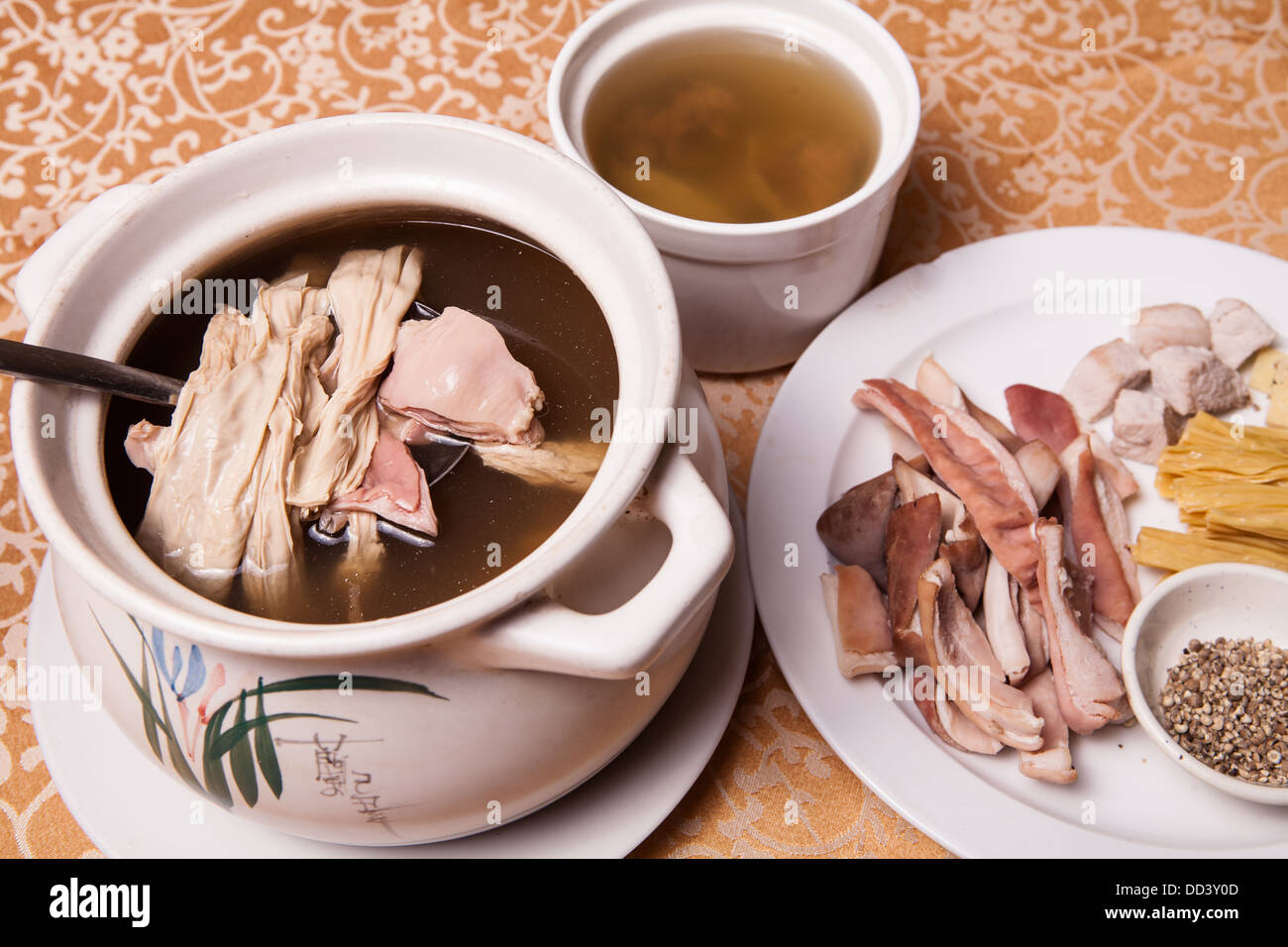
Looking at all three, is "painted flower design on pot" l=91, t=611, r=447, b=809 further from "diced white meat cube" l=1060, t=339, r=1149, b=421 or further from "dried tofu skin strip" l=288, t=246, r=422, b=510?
"diced white meat cube" l=1060, t=339, r=1149, b=421

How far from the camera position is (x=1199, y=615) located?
4.78 ft

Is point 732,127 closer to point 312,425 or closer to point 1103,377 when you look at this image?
point 1103,377

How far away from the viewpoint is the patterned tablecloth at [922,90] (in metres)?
1.97

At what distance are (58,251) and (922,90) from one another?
1.57 meters

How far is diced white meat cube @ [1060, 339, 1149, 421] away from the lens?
1.63m

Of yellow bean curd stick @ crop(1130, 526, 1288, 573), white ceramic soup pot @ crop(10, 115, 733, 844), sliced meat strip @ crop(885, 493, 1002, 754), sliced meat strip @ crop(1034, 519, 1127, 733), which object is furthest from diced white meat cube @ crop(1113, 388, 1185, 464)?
white ceramic soup pot @ crop(10, 115, 733, 844)

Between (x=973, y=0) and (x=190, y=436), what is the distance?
1832 mm

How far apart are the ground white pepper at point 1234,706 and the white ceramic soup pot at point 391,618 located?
67 centimetres

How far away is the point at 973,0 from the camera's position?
219 centimetres

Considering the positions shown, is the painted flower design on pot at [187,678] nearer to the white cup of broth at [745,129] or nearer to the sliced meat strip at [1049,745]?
Answer: the white cup of broth at [745,129]

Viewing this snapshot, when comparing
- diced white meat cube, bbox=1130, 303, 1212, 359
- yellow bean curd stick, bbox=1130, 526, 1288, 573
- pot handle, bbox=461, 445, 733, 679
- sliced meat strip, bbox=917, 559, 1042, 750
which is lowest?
sliced meat strip, bbox=917, 559, 1042, 750

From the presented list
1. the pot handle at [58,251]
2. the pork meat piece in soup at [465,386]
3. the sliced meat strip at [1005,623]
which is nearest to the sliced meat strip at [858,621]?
the sliced meat strip at [1005,623]

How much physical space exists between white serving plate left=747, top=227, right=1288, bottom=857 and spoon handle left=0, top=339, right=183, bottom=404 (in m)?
0.77
